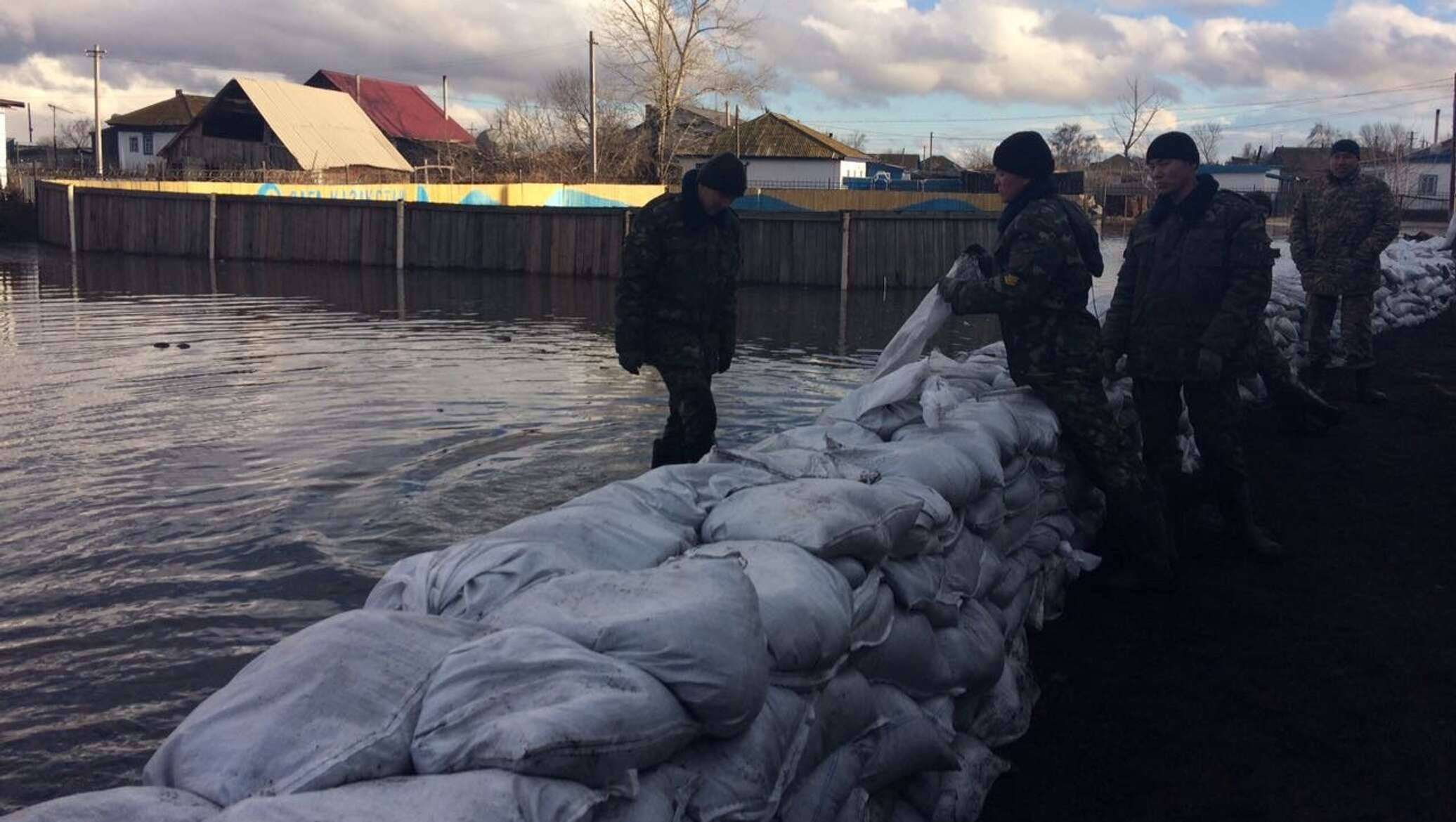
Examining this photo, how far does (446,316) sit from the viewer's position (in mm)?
14023

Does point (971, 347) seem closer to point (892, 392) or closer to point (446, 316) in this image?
point (446, 316)

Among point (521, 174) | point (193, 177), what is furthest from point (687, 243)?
point (521, 174)

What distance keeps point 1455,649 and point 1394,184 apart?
5045 cm

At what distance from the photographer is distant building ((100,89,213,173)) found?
49656mm

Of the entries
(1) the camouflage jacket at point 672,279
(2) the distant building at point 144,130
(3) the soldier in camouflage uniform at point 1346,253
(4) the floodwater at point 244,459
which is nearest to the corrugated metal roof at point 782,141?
(2) the distant building at point 144,130

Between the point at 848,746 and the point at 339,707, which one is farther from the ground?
the point at 339,707

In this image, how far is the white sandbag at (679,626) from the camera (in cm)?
199

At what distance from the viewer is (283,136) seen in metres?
34.8

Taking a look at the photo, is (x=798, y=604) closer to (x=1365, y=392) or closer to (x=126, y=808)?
(x=126, y=808)

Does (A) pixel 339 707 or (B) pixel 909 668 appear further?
(B) pixel 909 668

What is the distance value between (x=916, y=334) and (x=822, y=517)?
2204mm

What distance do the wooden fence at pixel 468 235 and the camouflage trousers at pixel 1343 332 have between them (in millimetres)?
9999

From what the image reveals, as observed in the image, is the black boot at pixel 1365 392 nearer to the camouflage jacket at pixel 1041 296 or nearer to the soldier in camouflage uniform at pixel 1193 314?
the soldier in camouflage uniform at pixel 1193 314

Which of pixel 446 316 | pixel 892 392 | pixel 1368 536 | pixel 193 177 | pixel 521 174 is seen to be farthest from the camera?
pixel 521 174
